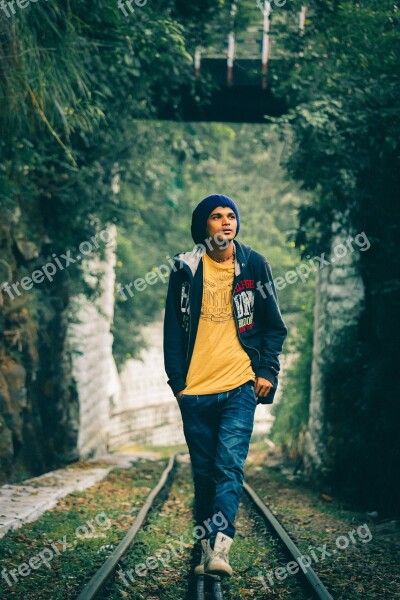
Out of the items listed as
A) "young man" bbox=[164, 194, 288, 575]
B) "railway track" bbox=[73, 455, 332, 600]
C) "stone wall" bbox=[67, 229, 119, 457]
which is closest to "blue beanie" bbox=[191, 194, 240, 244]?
"young man" bbox=[164, 194, 288, 575]

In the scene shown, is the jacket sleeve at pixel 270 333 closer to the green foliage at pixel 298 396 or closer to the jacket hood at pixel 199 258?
the jacket hood at pixel 199 258

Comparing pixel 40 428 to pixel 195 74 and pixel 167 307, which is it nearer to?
pixel 195 74

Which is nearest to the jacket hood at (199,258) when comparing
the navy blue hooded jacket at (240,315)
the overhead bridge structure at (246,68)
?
the navy blue hooded jacket at (240,315)

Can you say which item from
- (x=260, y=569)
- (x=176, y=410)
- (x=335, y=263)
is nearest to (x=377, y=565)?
(x=260, y=569)

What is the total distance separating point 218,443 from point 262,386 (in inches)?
16.2

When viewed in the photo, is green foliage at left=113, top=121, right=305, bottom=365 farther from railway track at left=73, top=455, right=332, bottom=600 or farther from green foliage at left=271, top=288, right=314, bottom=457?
railway track at left=73, top=455, right=332, bottom=600

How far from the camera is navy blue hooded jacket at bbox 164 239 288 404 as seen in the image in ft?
14.5

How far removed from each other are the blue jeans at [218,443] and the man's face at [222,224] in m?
0.86

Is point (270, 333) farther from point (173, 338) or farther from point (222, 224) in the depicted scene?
point (222, 224)

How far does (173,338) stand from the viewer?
4500 mm

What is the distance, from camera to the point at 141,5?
9062 millimetres

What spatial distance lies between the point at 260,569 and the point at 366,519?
273 cm

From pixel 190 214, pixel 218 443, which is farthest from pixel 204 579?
pixel 190 214

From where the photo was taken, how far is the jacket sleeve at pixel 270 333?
4445 millimetres
